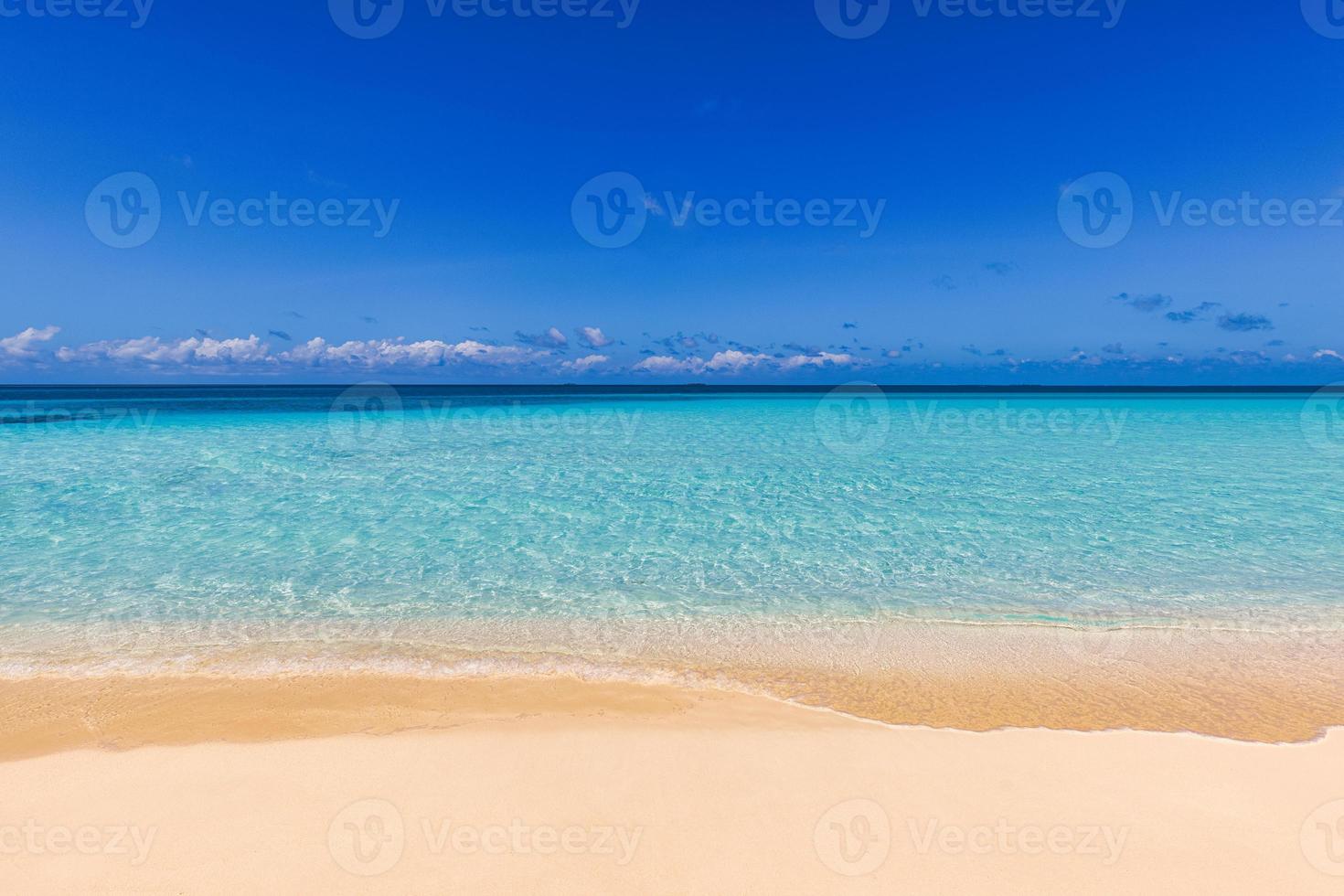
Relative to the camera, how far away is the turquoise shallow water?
6590 mm

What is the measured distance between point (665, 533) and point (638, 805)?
5779 millimetres

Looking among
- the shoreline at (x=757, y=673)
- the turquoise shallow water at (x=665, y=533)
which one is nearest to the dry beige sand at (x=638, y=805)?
the shoreline at (x=757, y=673)

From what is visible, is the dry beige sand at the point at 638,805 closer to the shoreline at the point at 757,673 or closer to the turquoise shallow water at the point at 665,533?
the shoreline at the point at 757,673

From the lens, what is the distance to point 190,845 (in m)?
3.13

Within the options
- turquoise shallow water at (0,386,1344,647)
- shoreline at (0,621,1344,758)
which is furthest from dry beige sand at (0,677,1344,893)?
turquoise shallow water at (0,386,1344,647)

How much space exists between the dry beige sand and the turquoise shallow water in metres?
2.18

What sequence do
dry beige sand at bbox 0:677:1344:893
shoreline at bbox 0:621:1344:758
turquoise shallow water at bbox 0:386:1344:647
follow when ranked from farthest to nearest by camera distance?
turquoise shallow water at bbox 0:386:1344:647 < shoreline at bbox 0:621:1344:758 < dry beige sand at bbox 0:677:1344:893

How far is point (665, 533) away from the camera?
9.19 metres

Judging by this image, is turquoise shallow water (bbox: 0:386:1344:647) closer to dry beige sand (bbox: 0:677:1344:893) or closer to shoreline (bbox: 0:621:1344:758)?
shoreline (bbox: 0:621:1344:758)

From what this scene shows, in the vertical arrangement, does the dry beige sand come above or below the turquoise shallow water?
below

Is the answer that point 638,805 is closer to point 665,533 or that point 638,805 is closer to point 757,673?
point 757,673

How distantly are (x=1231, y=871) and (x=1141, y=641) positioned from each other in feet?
10.4

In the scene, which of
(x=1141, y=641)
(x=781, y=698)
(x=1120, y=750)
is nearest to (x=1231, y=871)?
(x=1120, y=750)

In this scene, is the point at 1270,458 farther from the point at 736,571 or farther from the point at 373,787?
the point at 373,787
